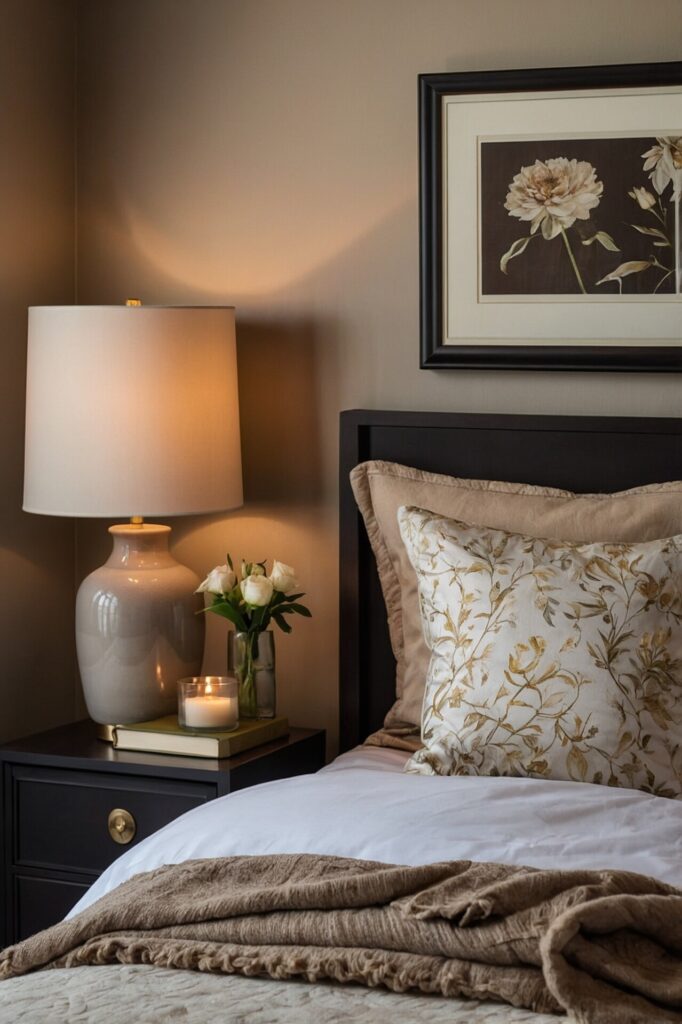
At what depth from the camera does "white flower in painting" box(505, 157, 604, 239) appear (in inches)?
104

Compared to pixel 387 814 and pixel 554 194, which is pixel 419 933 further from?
pixel 554 194

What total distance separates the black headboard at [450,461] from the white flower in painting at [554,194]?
1.29ft

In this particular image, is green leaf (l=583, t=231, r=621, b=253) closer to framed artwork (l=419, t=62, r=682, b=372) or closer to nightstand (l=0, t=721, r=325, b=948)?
framed artwork (l=419, t=62, r=682, b=372)

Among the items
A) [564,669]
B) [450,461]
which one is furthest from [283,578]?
[564,669]

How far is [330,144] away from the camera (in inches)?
112

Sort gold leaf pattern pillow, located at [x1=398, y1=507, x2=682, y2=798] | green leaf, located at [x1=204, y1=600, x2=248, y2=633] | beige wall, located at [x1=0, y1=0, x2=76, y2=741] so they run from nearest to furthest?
1. gold leaf pattern pillow, located at [x1=398, y1=507, x2=682, y2=798]
2. green leaf, located at [x1=204, y1=600, x2=248, y2=633]
3. beige wall, located at [x1=0, y1=0, x2=76, y2=741]

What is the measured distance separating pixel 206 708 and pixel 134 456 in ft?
1.63

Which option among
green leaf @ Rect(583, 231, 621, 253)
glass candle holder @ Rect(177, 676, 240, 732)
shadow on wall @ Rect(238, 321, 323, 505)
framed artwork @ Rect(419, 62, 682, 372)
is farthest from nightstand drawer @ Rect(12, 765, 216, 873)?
green leaf @ Rect(583, 231, 621, 253)

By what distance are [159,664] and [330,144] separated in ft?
3.76

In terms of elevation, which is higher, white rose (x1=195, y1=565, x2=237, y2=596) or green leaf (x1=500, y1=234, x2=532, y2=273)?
green leaf (x1=500, y1=234, x2=532, y2=273)

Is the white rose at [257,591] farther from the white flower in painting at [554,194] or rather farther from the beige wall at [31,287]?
the white flower in painting at [554,194]

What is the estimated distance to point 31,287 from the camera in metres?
2.95

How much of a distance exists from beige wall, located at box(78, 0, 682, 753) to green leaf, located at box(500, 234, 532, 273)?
0.20 meters

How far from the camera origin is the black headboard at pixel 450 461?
8.45 ft
